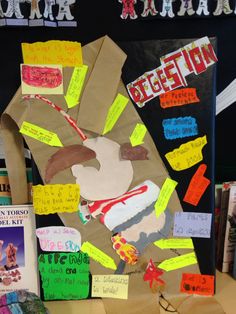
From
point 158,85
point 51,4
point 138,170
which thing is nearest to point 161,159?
point 138,170

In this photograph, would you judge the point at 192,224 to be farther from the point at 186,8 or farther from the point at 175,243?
the point at 186,8

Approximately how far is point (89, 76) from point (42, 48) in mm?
132

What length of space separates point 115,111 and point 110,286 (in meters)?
0.45

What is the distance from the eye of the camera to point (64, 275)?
1128 mm

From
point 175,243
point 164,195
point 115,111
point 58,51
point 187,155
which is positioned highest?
point 58,51

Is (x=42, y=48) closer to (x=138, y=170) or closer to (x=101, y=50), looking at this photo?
(x=101, y=50)

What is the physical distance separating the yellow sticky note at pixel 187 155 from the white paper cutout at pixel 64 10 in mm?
444

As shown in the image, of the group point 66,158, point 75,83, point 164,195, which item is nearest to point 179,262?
point 164,195

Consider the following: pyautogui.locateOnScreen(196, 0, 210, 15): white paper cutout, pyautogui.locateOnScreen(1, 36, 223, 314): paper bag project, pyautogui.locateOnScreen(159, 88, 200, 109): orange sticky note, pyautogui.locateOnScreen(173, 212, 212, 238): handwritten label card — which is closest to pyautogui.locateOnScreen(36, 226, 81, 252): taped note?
pyautogui.locateOnScreen(1, 36, 223, 314): paper bag project

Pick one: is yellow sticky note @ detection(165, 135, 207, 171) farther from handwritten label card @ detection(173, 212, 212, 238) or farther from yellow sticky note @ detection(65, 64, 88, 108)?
yellow sticky note @ detection(65, 64, 88, 108)

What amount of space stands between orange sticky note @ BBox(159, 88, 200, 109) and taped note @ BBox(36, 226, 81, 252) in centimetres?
39

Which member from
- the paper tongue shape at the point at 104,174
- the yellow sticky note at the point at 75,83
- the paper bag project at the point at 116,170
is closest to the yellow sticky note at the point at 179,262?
the paper bag project at the point at 116,170

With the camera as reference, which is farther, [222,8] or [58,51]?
[222,8]

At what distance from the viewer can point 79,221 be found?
3.61 feet
